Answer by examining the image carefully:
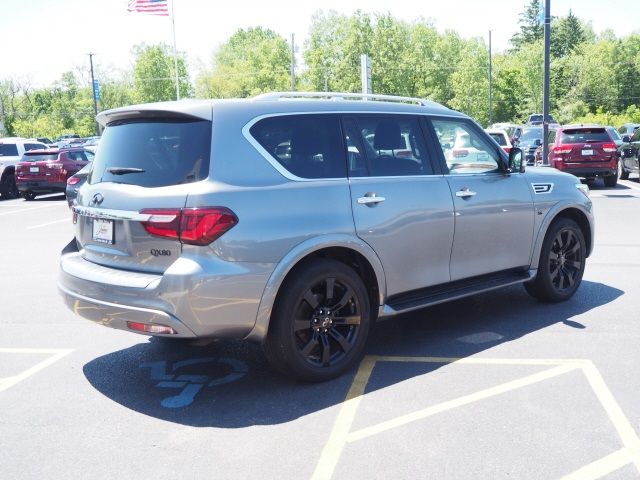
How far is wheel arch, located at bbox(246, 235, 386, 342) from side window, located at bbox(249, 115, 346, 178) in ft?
1.55

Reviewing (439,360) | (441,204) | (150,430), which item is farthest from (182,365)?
(441,204)

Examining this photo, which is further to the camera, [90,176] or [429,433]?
[90,176]

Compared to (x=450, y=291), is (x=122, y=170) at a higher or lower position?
higher

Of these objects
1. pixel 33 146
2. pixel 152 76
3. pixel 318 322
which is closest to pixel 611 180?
pixel 318 322

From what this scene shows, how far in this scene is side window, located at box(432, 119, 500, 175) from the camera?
5.50 meters

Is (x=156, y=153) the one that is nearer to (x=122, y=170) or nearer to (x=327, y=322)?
(x=122, y=170)

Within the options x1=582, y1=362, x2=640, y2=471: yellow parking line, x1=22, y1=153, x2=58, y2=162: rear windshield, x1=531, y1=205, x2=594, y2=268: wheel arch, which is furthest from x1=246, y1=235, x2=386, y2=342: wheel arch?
x1=22, y1=153, x2=58, y2=162: rear windshield

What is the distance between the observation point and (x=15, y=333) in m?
6.03

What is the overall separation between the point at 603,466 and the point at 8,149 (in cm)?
2338

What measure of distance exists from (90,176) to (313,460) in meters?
2.61

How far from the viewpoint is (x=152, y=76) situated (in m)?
91.2

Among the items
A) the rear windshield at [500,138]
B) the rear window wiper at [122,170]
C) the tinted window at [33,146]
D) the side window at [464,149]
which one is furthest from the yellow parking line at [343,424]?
the tinted window at [33,146]

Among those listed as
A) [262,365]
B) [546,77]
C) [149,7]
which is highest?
[149,7]

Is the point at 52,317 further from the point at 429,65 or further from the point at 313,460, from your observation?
the point at 429,65
